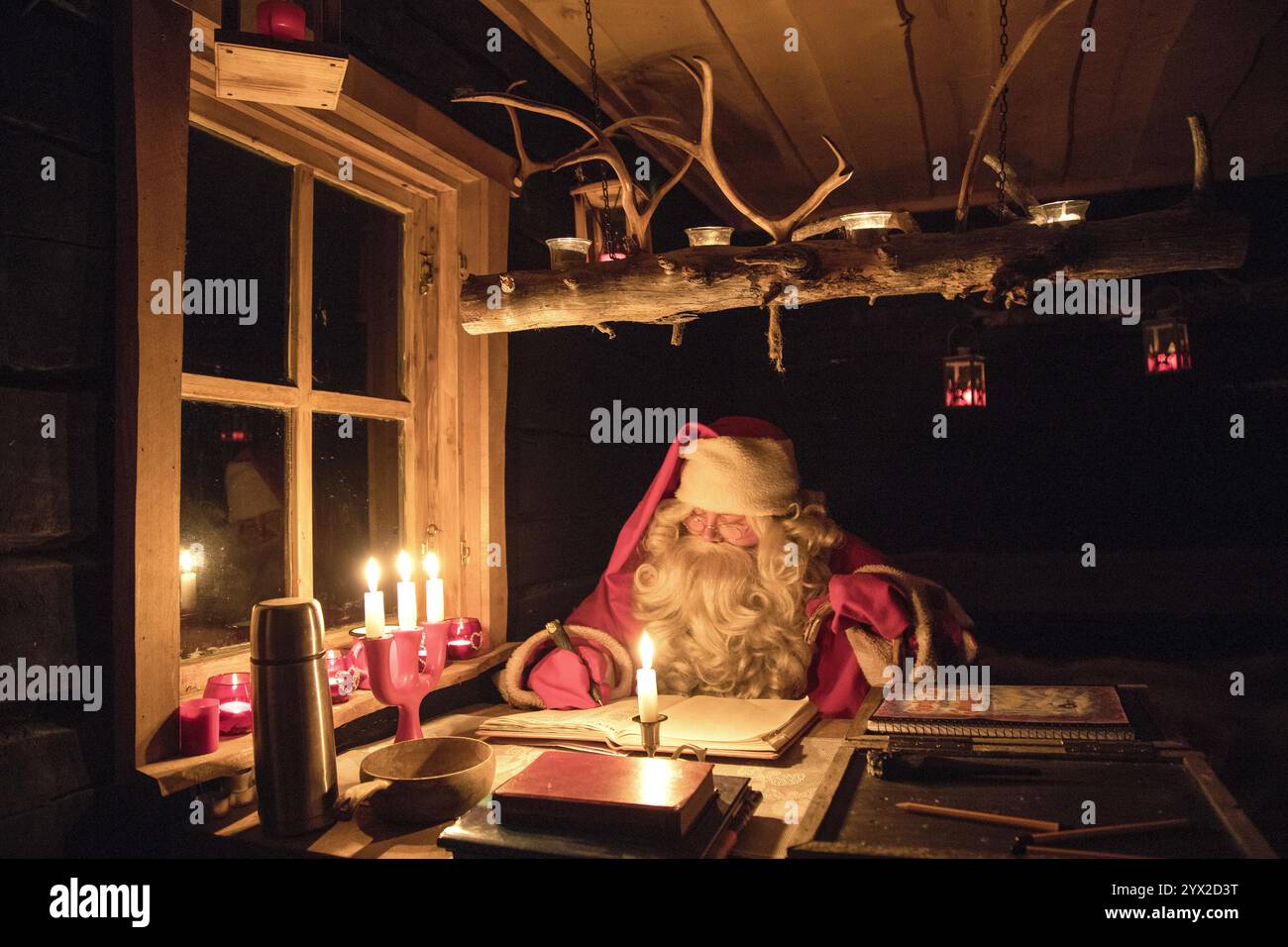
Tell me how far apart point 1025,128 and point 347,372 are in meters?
2.82

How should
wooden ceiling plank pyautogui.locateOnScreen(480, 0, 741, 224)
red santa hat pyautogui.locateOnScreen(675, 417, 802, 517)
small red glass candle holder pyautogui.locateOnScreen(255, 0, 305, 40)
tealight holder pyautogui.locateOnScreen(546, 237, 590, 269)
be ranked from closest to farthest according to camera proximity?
small red glass candle holder pyautogui.locateOnScreen(255, 0, 305, 40)
tealight holder pyautogui.locateOnScreen(546, 237, 590, 269)
wooden ceiling plank pyautogui.locateOnScreen(480, 0, 741, 224)
red santa hat pyautogui.locateOnScreen(675, 417, 802, 517)

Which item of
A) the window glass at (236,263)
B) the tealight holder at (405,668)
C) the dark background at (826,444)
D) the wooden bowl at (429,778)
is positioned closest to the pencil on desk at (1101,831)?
the wooden bowl at (429,778)

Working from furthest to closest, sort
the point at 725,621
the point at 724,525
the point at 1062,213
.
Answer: the point at 724,525
the point at 725,621
the point at 1062,213

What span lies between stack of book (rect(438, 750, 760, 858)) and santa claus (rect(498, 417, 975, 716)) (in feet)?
2.67

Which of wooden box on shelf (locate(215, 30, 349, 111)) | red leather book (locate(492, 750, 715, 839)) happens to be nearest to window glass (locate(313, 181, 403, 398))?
wooden box on shelf (locate(215, 30, 349, 111))

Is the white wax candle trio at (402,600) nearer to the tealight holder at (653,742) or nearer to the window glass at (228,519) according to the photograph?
the window glass at (228,519)

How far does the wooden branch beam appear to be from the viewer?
1692 mm

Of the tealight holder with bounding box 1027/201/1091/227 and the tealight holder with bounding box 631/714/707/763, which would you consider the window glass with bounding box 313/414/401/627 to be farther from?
the tealight holder with bounding box 1027/201/1091/227

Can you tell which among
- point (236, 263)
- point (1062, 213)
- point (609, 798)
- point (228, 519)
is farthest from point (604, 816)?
point (1062, 213)

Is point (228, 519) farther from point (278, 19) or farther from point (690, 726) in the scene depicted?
point (690, 726)

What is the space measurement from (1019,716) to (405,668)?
1192mm

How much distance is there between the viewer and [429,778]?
1399 mm
